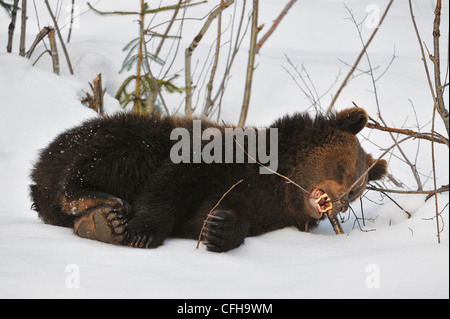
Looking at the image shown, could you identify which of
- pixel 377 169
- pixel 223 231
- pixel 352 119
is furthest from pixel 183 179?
pixel 377 169

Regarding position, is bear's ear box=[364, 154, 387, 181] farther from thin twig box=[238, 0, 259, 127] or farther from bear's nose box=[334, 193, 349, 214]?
thin twig box=[238, 0, 259, 127]

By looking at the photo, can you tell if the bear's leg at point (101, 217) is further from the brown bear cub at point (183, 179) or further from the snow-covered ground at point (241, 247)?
the snow-covered ground at point (241, 247)

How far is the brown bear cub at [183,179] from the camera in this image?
3953 mm

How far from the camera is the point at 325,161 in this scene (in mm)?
4270

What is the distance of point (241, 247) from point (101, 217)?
2.88 ft

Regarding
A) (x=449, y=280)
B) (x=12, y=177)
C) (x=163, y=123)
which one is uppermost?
(x=163, y=123)

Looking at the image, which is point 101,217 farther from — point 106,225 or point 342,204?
point 342,204

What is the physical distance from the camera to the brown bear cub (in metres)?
3.95

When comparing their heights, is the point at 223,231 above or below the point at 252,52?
below

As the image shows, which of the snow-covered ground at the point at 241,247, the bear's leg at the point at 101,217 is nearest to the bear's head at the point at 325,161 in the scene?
the snow-covered ground at the point at 241,247
